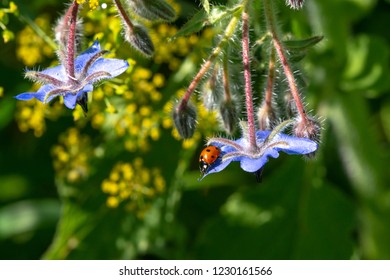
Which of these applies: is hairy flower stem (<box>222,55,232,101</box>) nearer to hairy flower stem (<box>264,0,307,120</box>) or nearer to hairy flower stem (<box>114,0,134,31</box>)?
hairy flower stem (<box>264,0,307,120</box>)

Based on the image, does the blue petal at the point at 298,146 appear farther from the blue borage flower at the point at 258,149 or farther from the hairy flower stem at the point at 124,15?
the hairy flower stem at the point at 124,15

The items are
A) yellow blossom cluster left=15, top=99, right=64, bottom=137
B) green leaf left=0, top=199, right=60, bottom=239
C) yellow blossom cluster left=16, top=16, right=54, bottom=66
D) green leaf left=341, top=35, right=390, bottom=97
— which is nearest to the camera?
yellow blossom cluster left=15, top=99, right=64, bottom=137

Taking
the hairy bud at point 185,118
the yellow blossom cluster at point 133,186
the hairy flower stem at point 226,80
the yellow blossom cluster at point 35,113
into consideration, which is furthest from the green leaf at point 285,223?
the hairy bud at point 185,118

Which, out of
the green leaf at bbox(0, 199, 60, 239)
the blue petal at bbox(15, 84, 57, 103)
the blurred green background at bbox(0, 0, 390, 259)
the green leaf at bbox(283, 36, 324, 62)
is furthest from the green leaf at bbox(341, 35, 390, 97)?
the blue petal at bbox(15, 84, 57, 103)

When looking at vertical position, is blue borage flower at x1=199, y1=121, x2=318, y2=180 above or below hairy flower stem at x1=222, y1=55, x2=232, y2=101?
below

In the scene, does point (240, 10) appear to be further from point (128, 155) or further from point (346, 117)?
point (346, 117)

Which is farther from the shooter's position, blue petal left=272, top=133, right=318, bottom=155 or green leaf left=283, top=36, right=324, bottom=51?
green leaf left=283, top=36, right=324, bottom=51
